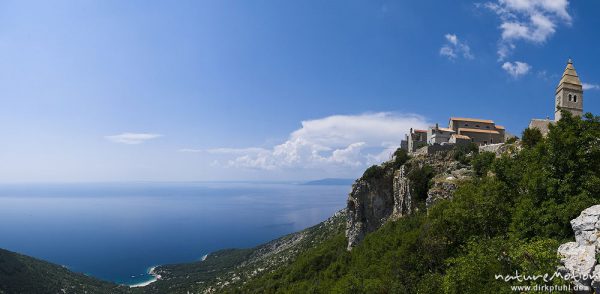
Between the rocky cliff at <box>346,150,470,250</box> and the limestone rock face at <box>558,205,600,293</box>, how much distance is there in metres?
19.1

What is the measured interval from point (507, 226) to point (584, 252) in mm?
Answer: 8465

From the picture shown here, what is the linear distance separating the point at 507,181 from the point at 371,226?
27995 mm

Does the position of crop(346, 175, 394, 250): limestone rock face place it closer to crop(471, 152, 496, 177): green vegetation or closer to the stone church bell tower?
crop(471, 152, 496, 177): green vegetation

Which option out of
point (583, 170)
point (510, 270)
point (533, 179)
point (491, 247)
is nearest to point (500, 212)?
point (533, 179)

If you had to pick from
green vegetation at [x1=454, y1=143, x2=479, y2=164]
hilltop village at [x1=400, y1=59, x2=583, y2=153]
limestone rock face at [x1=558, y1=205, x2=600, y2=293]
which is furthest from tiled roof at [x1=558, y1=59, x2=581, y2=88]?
limestone rock face at [x1=558, y1=205, x2=600, y2=293]

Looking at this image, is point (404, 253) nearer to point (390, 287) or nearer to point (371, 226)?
point (390, 287)

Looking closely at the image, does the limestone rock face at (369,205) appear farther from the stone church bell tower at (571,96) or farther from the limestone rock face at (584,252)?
the limestone rock face at (584,252)

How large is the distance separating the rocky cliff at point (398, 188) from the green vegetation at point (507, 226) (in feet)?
18.5

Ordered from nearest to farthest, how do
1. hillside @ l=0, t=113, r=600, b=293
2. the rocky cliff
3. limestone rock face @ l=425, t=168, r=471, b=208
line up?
hillside @ l=0, t=113, r=600, b=293
limestone rock face @ l=425, t=168, r=471, b=208
the rocky cliff

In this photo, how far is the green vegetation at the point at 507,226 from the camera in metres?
13.1

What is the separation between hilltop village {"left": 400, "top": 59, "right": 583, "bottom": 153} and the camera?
37.9 m

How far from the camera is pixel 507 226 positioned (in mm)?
19312

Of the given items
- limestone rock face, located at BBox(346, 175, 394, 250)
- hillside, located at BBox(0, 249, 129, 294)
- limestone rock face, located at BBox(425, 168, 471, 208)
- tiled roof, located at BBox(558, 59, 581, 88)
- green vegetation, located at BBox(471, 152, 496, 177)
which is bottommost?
hillside, located at BBox(0, 249, 129, 294)

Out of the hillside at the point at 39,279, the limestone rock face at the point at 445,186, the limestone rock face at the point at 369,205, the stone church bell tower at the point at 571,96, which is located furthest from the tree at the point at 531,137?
the hillside at the point at 39,279
